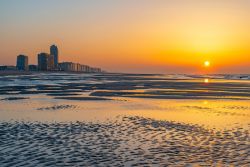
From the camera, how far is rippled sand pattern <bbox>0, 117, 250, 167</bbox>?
1343 cm

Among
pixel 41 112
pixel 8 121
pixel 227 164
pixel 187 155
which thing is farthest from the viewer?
pixel 41 112

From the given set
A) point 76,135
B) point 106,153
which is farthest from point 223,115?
point 106,153

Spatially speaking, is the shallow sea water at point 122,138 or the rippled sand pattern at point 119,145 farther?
the shallow sea water at point 122,138

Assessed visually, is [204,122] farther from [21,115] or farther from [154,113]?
[21,115]

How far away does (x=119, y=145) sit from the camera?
53.2 feet

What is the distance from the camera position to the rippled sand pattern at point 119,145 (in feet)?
44.1

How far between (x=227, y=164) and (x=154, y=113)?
50.9 ft

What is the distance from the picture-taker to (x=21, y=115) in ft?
85.3

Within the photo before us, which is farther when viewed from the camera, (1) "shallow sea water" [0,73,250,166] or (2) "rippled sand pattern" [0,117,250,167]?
(1) "shallow sea water" [0,73,250,166]

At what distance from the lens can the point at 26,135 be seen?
719 inches

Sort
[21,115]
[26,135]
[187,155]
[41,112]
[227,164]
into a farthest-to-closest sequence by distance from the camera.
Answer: [41,112]
[21,115]
[26,135]
[187,155]
[227,164]

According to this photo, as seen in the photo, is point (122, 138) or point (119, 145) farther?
point (122, 138)

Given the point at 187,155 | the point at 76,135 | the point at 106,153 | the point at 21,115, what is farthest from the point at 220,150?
the point at 21,115

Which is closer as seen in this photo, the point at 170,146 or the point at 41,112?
the point at 170,146
